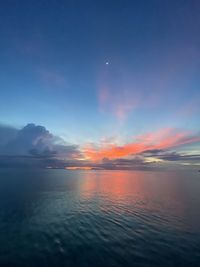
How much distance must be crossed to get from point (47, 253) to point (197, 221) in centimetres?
3554

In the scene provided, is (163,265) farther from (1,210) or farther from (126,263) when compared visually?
(1,210)

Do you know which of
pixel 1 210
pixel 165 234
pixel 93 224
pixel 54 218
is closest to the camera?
pixel 165 234

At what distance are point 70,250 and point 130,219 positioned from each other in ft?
70.4

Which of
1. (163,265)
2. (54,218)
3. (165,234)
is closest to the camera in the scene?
(163,265)

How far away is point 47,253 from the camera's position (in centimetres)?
2602

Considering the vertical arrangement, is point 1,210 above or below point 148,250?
above

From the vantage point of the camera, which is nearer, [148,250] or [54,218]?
[148,250]

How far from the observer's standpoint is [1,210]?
A: 4909 cm

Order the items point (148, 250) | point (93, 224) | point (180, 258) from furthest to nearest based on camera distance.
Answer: point (93, 224)
point (148, 250)
point (180, 258)

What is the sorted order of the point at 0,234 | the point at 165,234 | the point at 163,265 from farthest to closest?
the point at 165,234
the point at 0,234
the point at 163,265

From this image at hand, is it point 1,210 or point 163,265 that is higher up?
point 1,210

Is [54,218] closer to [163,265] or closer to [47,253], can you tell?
[47,253]

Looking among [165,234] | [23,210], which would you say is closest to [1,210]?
[23,210]

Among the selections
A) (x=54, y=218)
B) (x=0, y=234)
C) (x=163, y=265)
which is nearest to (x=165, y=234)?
(x=163, y=265)
